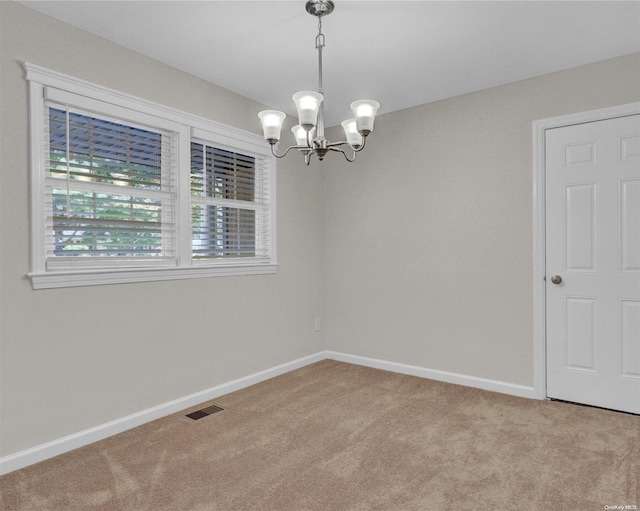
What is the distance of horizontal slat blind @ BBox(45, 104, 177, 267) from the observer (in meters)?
2.43

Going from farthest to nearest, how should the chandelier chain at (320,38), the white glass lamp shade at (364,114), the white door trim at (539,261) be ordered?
the white door trim at (539,261) → the chandelier chain at (320,38) → the white glass lamp shade at (364,114)

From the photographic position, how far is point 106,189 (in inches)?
103

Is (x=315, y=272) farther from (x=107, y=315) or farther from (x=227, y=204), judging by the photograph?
(x=107, y=315)

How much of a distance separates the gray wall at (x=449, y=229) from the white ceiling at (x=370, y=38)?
0.83 ft

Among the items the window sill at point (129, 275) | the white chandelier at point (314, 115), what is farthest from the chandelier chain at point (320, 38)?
the window sill at point (129, 275)

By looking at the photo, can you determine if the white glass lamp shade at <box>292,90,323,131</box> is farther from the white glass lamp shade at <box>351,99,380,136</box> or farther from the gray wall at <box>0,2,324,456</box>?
the gray wall at <box>0,2,324,456</box>

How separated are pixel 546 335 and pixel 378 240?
1.65m

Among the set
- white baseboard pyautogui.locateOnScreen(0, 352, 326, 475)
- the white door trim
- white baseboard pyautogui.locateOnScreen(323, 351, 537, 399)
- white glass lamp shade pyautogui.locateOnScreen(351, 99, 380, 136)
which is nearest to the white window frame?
white baseboard pyautogui.locateOnScreen(0, 352, 326, 475)

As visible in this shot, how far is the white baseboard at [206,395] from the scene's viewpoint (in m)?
2.29

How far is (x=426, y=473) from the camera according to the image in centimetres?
219

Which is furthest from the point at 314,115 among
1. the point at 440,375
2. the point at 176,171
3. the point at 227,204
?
the point at 440,375

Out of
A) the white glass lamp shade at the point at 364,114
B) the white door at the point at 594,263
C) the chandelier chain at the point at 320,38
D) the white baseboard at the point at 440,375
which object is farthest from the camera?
the white baseboard at the point at 440,375

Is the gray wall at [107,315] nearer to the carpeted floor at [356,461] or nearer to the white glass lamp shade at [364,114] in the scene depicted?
the carpeted floor at [356,461]

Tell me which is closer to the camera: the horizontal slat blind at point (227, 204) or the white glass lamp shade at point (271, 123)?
the white glass lamp shade at point (271, 123)
